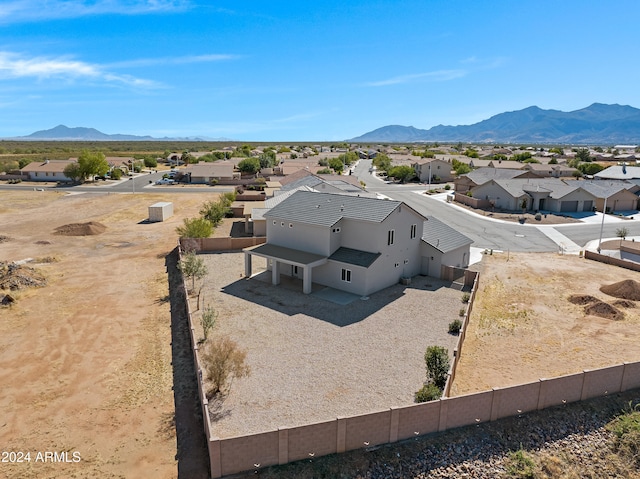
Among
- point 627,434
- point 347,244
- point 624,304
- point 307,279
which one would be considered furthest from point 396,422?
point 624,304

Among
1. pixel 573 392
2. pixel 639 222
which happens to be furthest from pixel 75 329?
pixel 639 222

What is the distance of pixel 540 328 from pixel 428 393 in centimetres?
1294

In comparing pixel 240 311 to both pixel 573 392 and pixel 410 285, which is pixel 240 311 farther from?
pixel 573 392

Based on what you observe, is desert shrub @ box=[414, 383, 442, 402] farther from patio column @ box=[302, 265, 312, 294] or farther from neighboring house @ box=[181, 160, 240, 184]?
neighboring house @ box=[181, 160, 240, 184]

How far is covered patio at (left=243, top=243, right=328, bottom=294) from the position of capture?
1226 inches

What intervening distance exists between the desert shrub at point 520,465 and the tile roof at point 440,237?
2049cm

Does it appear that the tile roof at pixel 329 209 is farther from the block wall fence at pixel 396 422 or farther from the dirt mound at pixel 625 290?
the dirt mound at pixel 625 290

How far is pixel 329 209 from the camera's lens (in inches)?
1329

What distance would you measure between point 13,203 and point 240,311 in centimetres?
6675

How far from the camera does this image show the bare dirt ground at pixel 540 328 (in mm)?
21703

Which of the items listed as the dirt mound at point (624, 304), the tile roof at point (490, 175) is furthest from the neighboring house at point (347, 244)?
the tile roof at point (490, 175)

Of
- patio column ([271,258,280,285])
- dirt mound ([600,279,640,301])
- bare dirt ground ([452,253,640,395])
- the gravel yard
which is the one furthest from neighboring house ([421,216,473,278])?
patio column ([271,258,280,285])

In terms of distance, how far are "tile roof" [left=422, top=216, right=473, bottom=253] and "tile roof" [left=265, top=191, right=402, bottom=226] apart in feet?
17.2

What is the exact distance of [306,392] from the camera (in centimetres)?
1883
